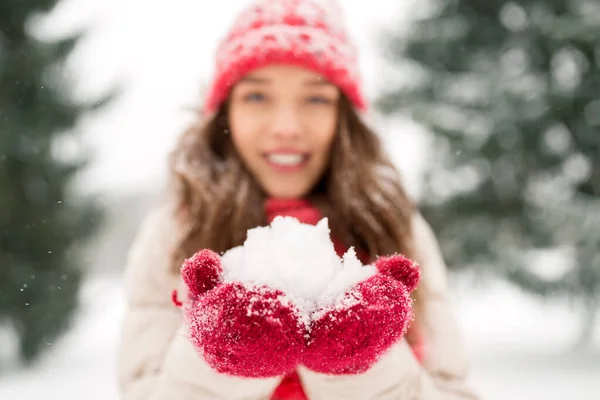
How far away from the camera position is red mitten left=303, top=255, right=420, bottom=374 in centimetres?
46

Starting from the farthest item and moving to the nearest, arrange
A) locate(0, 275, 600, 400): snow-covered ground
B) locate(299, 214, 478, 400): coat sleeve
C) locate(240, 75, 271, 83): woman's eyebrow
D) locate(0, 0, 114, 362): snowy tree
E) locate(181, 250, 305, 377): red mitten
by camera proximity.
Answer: locate(0, 0, 114, 362): snowy tree
locate(0, 275, 600, 400): snow-covered ground
locate(240, 75, 271, 83): woman's eyebrow
locate(299, 214, 478, 400): coat sleeve
locate(181, 250, 305, 377): red mitten

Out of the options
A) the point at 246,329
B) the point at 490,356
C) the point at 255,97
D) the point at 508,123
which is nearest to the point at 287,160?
the point at 255,97

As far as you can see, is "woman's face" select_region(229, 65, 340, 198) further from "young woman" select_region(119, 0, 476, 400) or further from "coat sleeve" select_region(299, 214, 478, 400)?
"coat sleeve" select_region(299, 214, 478, 400)

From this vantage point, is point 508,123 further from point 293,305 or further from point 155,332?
point 293,305

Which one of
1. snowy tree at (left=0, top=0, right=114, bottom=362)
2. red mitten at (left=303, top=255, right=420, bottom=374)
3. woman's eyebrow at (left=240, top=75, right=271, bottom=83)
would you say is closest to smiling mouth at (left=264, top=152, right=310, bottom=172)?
woman's eyebrow at (left=240, top=75, right=271, bottom=83)

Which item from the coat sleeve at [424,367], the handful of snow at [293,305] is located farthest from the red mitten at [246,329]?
the coat sleeve at [424,367]

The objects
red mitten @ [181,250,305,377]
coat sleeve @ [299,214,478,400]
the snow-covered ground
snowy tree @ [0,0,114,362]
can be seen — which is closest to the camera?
red mitten @ [181,250,305,377]

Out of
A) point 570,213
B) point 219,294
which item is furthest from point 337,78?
point 570,213

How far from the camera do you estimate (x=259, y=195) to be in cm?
89

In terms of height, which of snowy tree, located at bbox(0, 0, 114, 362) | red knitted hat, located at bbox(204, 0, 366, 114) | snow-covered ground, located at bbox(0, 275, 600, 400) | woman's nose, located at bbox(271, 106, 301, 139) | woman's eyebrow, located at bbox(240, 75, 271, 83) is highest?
red knitted hat, located at bbox(204, 0, 366, 114)

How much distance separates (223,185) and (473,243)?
214 cm

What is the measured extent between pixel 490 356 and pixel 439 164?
3.75 ft

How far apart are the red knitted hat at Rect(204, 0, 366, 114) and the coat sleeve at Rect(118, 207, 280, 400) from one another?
287 millimetres

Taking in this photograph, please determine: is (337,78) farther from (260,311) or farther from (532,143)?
(532,143)
